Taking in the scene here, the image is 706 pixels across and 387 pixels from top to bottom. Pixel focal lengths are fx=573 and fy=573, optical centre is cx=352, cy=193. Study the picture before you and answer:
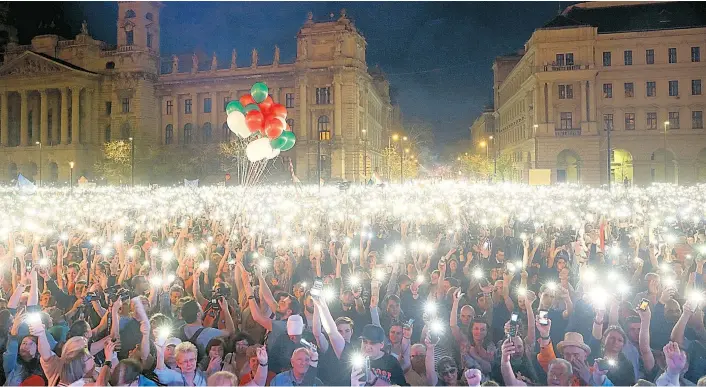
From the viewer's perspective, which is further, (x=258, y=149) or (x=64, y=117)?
(x=64, y=117)

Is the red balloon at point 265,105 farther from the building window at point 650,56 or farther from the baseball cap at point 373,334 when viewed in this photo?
the building window at point 650,56

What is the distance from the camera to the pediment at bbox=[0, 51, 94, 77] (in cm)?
7719

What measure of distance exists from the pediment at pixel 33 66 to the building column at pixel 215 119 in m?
18.0

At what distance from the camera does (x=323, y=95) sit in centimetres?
7044

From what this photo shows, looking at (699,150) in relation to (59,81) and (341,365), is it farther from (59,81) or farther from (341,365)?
(59,81)

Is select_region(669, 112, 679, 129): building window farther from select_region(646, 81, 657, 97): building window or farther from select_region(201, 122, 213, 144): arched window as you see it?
select_region(201, 122, 213, 144): arched window

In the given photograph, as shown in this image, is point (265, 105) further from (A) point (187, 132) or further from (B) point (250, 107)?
(A) point (187, 132)

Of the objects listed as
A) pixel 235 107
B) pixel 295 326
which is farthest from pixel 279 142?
pixel 295 326

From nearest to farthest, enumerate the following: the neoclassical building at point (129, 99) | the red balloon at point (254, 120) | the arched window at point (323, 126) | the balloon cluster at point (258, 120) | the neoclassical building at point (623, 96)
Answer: the red balloon at point (254, 120)
the balloon cluster at point (258, 120)
the neoclassical building at point (623, 96)
the arched window at point (323, 126)
the neoclassical building at point (129, 99)

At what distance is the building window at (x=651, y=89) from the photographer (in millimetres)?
61719

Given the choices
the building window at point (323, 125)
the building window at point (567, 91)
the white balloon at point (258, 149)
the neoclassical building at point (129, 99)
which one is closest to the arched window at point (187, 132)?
the neoclassical building at point (129, 99)

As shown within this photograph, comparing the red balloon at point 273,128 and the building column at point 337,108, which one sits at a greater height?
the building column at point 337,108

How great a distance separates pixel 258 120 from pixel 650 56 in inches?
2274

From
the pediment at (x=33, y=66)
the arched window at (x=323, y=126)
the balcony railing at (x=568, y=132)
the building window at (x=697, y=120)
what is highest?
the pediment at (x=33, y=66)
